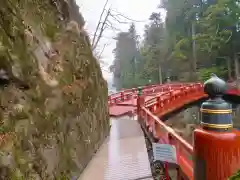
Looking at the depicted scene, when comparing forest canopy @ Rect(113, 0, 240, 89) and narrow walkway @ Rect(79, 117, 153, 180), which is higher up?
forest canopy @ Rect(113, 0, 240, 89)

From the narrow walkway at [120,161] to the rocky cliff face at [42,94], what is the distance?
0.29 metres

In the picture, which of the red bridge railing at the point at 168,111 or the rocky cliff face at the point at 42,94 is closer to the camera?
the rocky cliff face at the point at 42,94

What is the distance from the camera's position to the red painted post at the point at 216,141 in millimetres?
1643

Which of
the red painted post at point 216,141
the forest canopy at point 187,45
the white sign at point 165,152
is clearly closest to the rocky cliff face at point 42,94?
the white sign at point 165,152

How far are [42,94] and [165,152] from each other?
2.06 metres

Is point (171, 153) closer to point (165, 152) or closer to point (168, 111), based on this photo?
point (165, 152)

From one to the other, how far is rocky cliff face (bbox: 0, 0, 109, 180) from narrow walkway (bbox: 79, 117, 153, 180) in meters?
0.29

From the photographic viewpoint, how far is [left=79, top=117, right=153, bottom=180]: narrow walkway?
445cm

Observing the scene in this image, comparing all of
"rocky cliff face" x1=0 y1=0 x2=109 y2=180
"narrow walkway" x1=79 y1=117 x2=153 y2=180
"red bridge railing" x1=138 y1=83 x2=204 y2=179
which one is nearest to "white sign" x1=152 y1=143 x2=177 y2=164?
"red bridge railing" x1=138 y1=83 x2=204 y2=179

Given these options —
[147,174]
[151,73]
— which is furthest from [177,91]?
[151,73]

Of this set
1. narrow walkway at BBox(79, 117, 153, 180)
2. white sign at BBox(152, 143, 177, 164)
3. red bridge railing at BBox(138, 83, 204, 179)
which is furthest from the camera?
narrow walkway at BBox(79, 117, 153, 180)

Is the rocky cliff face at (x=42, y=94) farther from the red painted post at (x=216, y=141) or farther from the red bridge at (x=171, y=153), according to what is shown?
the red painted post at (x=216, y=141)

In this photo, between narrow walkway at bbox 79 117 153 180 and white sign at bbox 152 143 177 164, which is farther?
narrow walkway at bbox 79 117 153 180

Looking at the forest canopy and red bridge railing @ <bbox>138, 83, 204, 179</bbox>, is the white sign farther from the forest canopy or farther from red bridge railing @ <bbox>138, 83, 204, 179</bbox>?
the forest canopy
